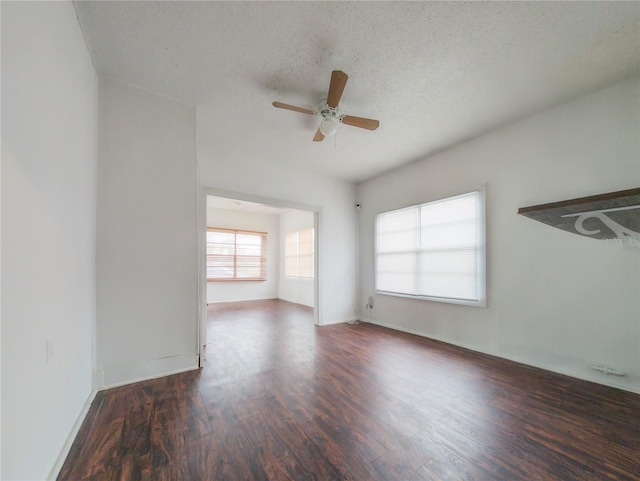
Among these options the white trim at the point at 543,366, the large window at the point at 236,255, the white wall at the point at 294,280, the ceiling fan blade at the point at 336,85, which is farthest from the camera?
the large window at the point at 236,255

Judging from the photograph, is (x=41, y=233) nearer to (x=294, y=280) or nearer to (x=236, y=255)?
(x=294, y=280)

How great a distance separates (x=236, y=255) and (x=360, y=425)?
626cm

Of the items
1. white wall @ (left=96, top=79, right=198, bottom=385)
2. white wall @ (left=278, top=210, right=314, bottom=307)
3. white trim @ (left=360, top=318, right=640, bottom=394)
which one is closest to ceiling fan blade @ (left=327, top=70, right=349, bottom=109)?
white wall @ (left=96, top=79, right=198, bottom=385)

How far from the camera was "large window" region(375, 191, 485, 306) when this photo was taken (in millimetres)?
3119

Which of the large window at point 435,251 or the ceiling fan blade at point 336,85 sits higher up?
the ceiling fan blade at point 336,85

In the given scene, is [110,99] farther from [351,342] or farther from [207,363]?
[351,342]

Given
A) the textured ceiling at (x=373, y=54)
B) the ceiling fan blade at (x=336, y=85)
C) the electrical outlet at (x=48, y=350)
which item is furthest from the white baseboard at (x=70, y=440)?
the ceiling fan blade at (x=336, y=85)

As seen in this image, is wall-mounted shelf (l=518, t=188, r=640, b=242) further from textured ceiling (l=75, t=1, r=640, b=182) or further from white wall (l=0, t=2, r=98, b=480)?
white wall (l=0, t=2, r=98, b=480)

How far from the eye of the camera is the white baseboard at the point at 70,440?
4.03 feet

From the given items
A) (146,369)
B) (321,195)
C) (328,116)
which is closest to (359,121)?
(328,116)

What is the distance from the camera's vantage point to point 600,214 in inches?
63.4

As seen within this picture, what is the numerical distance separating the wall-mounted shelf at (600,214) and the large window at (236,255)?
6.71 metres

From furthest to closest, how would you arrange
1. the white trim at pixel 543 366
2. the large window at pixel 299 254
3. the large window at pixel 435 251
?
the large window at pixel 299 254, the large window at pixel 435 251, the white trim at pixel 543 366

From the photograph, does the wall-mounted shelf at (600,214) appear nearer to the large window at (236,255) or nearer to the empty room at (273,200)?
the empty room at (273,200)
